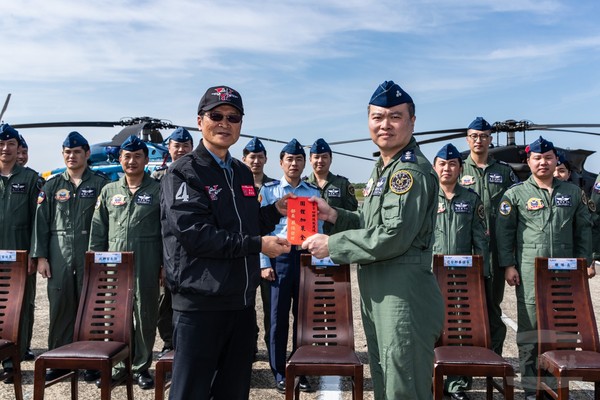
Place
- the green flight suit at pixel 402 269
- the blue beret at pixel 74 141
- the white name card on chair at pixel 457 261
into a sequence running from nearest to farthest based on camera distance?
the green flight suit at pixel 402 269
the white name card on chair at pixel 457 261
the blue beret at pixel 74 141

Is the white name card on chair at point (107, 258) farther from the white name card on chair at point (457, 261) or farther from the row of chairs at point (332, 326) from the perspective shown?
the white name card on chair at point (457, 261)

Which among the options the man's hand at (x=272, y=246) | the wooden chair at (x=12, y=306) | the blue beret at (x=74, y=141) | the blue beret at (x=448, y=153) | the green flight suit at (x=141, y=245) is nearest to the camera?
the man's hand at (x=272, y=246)

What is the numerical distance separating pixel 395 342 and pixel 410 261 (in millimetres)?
357

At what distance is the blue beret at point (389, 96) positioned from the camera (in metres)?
2.23

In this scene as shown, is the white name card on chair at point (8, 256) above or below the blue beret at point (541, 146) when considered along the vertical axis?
below

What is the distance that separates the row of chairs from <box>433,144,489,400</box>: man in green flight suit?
21.7 inches

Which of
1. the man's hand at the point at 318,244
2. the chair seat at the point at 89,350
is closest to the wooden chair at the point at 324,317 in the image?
the man's hand at the point at 318,244

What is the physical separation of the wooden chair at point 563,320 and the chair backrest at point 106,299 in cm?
279

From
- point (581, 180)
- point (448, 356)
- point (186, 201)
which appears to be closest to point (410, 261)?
point (186, 201)

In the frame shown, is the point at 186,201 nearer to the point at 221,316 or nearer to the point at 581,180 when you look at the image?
the point at 221,316

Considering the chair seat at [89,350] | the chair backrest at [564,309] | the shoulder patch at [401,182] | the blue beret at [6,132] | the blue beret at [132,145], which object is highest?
the blue beret at [6,132]

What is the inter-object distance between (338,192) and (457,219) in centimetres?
145

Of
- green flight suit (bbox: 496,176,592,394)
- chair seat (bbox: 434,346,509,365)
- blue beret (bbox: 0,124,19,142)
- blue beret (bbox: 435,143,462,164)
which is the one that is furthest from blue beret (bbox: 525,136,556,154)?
blue beret (bbox: 0,124,19,142)

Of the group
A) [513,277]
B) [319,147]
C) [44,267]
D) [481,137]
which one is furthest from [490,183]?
[44,267]
